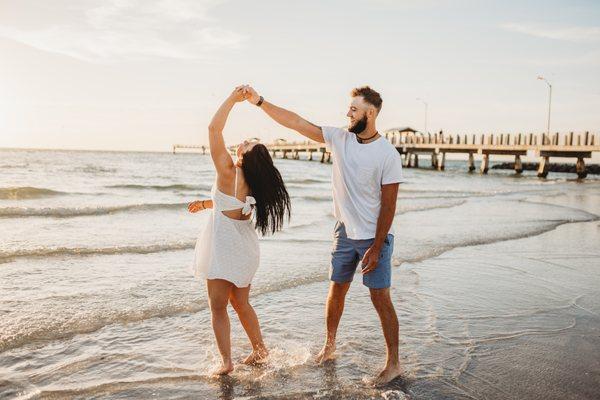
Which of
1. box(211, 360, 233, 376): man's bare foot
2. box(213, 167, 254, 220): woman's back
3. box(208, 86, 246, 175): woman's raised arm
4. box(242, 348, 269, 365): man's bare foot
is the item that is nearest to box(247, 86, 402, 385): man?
box(208, 86, 246, 175): woman's raised arm

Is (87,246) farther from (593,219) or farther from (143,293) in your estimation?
(593,219)

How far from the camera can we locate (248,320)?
3.74 meters

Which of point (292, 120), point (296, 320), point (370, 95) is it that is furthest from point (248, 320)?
point (370, 95)

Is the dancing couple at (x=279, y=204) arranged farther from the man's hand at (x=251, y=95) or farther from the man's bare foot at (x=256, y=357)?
the man's bare foot at (x=256, y=357)

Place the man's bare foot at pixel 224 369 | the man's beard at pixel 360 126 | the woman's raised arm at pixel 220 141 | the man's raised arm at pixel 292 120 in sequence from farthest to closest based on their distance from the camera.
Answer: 1. the man's raised arm at pixel 292 120
2. the man's bare foot at pixel 224 369
3. the man's beard at pixel 360 126
4. the woman's raised arm at pixel 220 141

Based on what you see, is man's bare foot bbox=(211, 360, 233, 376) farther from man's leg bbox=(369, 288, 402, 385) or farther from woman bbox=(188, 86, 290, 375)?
man's leg bbox=(369, 288, 402, 385)

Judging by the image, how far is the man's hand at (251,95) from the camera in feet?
11.6

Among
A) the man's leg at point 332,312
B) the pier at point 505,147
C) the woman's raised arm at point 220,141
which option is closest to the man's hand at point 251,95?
the woman's raised arm at point 220,141

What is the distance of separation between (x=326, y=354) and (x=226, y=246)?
123 centimetres

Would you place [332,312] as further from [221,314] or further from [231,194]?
[231,194]

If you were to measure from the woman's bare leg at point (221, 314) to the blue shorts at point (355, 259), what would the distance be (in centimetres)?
82

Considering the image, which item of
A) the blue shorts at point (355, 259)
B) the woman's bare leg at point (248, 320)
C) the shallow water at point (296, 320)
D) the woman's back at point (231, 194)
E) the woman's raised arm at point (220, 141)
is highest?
the woman's raised arm at point (220, 141)

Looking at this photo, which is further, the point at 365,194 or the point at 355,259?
the point at 355,259

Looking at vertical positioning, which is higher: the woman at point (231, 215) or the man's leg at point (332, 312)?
the woman at point (231, 215)
